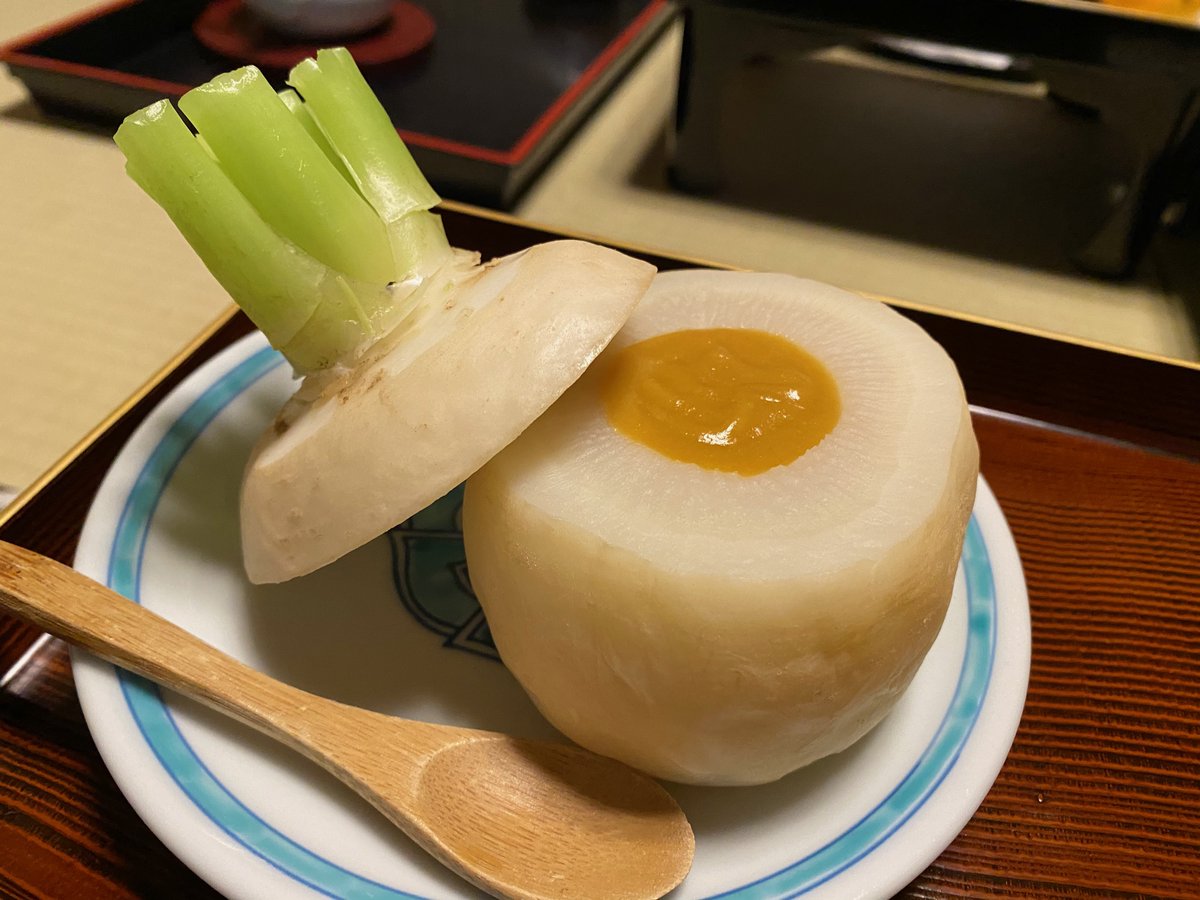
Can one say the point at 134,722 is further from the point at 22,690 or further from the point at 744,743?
the point at 744,743

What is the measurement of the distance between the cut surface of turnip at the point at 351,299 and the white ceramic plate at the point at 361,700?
0.14 meters

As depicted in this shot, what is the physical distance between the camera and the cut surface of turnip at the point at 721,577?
2.04 feet

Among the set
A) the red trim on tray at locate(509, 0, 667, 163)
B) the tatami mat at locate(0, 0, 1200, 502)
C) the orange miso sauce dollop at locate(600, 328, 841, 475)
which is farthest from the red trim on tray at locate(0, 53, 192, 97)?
the orange miso sauce dollop at locate(600, 328, 841, 475)

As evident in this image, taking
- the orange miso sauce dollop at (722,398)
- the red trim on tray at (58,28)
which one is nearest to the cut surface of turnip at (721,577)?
the orange miso sauce dollop at (722,398)

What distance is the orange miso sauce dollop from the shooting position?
695mm

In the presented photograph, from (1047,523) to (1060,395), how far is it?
20cm

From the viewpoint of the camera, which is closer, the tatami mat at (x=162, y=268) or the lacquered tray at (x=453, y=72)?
the tatami mat at (x=162, y=268)

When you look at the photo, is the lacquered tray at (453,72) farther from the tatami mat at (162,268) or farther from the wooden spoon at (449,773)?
the wooden spoon at (449,773)

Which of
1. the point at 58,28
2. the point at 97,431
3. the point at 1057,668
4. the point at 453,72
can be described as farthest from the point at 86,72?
the point at 1057,668

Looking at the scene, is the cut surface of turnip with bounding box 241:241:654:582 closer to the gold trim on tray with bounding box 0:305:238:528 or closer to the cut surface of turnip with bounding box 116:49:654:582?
the cut surface of turnip with bounding box 116:49:654:582

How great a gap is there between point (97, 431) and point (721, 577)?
2.30 feet

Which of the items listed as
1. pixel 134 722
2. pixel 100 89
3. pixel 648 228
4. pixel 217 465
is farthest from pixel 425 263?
pixel 100 89

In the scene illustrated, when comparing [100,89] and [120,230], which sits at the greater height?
[100,89]

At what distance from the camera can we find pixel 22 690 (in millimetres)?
808
